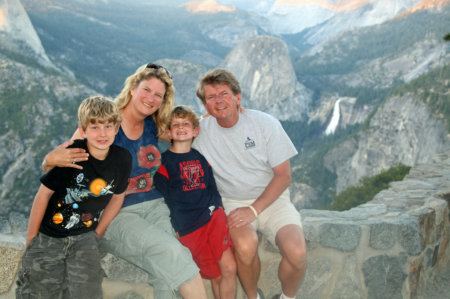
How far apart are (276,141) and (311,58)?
158 metres

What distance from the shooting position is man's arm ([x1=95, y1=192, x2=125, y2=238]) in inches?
112

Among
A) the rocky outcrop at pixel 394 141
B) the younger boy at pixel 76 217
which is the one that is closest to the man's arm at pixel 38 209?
the younger boy at pixel 76 217

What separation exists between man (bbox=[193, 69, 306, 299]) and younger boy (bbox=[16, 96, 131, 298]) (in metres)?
1.00

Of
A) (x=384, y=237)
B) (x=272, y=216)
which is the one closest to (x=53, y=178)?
(x=272, y=216)

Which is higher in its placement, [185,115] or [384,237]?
[185,115]

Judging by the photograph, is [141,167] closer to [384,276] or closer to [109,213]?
[109,213]

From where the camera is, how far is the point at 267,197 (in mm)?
3305

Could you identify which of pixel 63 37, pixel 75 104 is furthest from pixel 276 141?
pixel 63 37

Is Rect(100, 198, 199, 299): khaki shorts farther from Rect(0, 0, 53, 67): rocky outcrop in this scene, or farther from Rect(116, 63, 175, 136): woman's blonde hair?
Rect(0, 0, 53, 67): rocky outcrop

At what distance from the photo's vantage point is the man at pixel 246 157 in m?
3.33

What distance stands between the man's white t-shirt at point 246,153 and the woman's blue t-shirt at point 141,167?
1.64 feet

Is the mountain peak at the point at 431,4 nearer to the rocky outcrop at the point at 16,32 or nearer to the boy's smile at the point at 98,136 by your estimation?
the rocky outcrop at the point at 16,32

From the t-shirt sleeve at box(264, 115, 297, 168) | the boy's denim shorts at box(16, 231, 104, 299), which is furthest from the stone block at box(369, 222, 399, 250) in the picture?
the boy's denim shorts at box(16, 231, 104, 299)

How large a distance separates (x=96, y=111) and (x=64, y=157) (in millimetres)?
423
